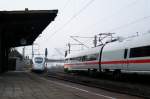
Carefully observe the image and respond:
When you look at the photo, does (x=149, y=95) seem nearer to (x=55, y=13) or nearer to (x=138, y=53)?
(x=138, y=53)

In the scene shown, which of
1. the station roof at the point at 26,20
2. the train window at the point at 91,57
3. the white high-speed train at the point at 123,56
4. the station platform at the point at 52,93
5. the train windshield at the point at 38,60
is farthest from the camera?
the train windshield at the point at 38,60

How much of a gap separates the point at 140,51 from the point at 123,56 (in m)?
3.16

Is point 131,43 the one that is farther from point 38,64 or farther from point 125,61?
point 38,64

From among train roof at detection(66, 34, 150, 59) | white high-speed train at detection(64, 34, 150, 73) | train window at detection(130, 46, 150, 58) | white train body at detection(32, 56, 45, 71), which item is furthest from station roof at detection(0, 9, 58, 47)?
train window at detection(130, 46, 150, 58)

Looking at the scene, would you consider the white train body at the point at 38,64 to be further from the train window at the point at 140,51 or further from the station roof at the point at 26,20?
the train window at the point at 140,51

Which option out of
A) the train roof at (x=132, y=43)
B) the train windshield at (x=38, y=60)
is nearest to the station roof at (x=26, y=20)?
the train roof at (x=132, y=43)

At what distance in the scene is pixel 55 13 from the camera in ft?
117

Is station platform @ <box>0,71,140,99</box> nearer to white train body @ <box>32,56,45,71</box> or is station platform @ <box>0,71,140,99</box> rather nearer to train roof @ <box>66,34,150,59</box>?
train roof @ <box>66,34,150,59</box>

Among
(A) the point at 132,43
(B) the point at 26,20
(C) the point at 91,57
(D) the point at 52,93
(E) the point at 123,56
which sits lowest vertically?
(D) the point at 52,93

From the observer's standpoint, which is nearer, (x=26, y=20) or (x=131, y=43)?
(x=131, y=43)

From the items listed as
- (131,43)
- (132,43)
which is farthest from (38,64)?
(132,43)

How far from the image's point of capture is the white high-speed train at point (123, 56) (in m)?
23.4

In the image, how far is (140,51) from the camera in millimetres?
24031

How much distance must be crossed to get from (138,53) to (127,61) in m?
1.94
